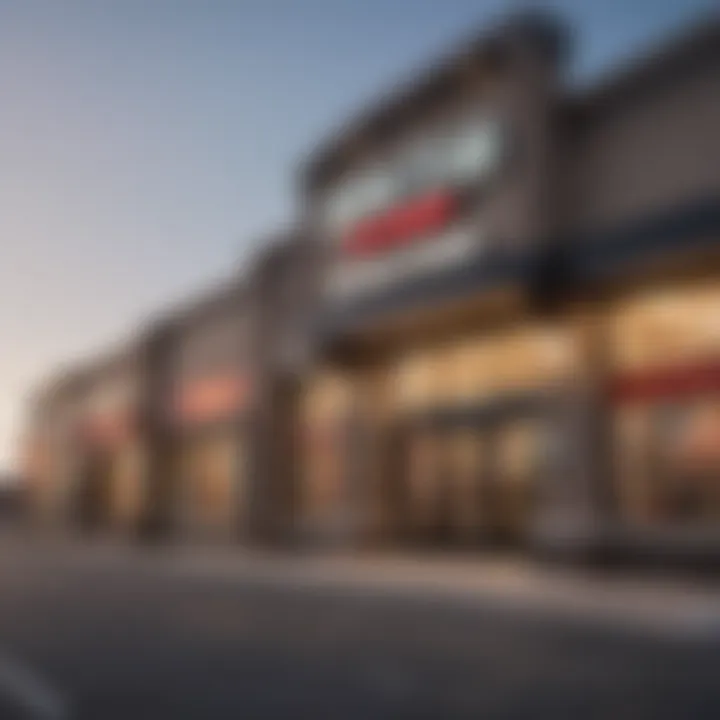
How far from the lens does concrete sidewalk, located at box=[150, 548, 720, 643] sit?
12773 mm

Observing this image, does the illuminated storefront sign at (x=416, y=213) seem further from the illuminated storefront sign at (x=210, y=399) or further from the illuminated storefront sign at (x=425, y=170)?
the illuminated storefront sign at (x=210, y=399)

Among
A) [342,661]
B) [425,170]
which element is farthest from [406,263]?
[342,661]

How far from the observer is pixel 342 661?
946cm

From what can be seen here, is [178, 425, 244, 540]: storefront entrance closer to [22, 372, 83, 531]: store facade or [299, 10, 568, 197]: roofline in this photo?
[299, 10, 568, 197]: roofline

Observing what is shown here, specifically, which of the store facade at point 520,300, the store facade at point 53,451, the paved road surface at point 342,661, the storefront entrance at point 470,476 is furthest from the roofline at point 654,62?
the store facade at point 53,451

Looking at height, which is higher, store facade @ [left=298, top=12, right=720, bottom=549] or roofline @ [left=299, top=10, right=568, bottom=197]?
roofline @ [left=299, top=10, right=568, bottom=197]

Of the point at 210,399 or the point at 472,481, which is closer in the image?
the point at 472,481

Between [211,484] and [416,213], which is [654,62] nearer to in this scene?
[416,213]

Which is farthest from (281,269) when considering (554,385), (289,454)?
(554,385)

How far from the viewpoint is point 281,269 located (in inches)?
1240

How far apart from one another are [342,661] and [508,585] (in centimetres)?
800

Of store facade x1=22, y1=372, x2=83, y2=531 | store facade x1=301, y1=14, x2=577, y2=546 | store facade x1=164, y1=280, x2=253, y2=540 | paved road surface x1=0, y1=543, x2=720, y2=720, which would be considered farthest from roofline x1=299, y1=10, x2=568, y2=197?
store facade x1=22, y1=372, x2=83, y2=531

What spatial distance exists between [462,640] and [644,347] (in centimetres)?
1043

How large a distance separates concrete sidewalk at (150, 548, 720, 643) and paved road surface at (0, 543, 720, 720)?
27.5 inches
